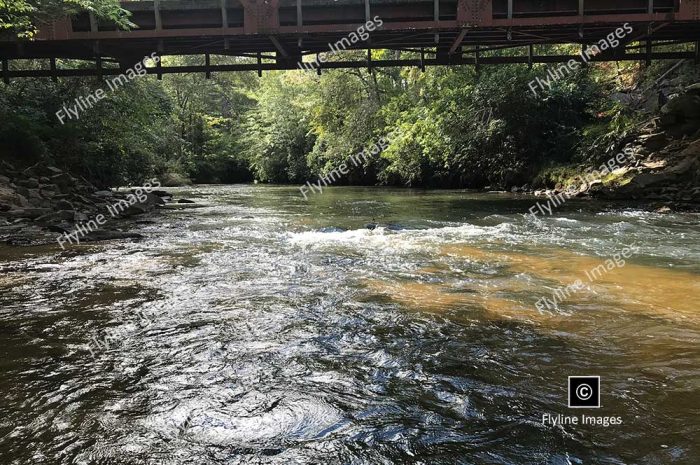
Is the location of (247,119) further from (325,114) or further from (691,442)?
(691,442)

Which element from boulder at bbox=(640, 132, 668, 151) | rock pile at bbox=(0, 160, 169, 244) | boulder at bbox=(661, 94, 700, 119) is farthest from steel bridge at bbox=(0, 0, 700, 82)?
rock pile at bbox=(0, 160, 169, 244)

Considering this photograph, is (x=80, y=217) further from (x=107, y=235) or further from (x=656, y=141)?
(x=656, y=141)

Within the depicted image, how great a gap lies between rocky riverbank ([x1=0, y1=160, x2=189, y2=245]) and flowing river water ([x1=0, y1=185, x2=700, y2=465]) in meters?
2.34

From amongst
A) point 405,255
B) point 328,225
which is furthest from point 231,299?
point 328,225

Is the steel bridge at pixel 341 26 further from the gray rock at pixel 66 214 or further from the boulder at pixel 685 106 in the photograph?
the gray rock at pixel 66 214

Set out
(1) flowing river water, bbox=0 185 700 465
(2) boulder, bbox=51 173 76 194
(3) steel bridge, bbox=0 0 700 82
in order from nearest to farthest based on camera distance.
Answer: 1. (1) flowing river water, bbox=0 185 700 465
2. (3) steel bridge, bbox=0 0 700 82
3. (2) boulder, bbox=51 173 76 194

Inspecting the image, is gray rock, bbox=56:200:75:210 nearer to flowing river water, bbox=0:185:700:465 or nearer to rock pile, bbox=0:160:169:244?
rock pile, bbox=0:160:169:244

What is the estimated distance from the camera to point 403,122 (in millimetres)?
29797

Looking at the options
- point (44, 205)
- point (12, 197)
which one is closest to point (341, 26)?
point (44, 205)

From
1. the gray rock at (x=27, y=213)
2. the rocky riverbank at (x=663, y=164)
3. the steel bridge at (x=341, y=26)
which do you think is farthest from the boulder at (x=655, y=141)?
the gray rock at (x=27, y=213)

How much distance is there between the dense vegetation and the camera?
20.2 meters

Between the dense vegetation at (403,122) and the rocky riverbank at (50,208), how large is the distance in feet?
5.68

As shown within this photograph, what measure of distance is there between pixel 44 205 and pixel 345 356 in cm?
1270

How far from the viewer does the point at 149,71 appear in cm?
1889
